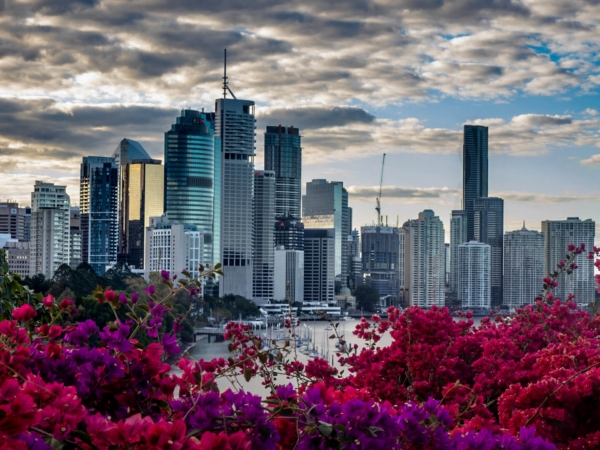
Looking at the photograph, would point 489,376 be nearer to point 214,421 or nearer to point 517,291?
point 214,421

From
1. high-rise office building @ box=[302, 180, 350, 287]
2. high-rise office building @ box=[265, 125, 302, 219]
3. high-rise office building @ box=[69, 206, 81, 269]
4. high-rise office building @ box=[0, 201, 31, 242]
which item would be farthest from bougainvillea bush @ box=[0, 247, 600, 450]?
high-rise office building @ box=[302, 180, 350, 287]

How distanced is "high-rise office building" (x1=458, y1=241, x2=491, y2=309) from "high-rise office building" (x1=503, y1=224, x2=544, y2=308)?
1.55 meters

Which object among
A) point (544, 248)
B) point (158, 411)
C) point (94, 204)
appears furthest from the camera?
point (94, 204)

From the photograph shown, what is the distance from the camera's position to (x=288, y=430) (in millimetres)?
1843

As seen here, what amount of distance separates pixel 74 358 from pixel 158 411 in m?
0.25

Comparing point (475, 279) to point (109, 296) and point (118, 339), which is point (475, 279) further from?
point (118, 339)

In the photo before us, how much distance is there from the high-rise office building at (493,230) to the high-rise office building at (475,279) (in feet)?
3.93

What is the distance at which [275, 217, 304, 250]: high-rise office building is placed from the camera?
77375 mm

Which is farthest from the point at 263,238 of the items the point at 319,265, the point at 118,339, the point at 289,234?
the point at 118,339

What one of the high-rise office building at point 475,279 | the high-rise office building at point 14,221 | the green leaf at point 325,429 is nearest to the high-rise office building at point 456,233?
the high-rise office building at point 475,279

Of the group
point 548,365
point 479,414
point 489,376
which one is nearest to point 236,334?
point 489,376

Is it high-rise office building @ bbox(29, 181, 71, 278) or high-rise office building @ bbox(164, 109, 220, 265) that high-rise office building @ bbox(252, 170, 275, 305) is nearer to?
high-rise office building @ bbox(164, 109, 220, 265)

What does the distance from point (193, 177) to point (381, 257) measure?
73.7 ft

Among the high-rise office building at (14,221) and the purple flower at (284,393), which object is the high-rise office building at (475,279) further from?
the purple flower at (284,393)
